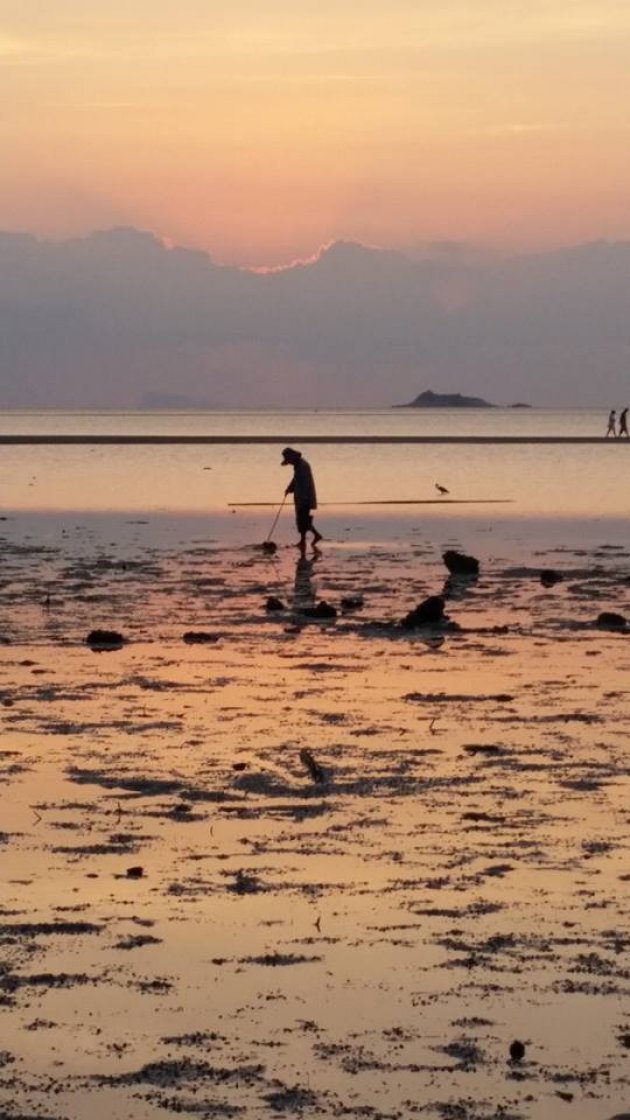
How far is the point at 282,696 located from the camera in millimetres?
17266

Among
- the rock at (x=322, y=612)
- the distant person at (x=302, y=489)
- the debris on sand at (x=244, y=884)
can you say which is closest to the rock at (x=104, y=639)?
the rock at (x=322, y=612)

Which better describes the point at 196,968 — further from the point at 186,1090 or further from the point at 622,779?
the point at 622,779

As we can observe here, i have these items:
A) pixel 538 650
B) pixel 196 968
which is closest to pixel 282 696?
pixel 538 650

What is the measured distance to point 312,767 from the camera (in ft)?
44.3

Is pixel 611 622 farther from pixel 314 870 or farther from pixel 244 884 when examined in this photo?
pixel 244 884

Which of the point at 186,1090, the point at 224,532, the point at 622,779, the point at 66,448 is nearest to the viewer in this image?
the point at 186,1090

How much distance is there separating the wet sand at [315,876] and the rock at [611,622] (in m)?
1.25

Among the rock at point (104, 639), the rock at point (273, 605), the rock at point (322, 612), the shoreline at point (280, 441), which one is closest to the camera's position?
the rock at point (104, 639)

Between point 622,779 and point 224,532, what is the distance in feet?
103

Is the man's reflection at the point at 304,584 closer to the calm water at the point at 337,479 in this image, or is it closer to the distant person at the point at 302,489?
the distant person at the point at 302,489

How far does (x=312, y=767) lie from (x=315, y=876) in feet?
10.3

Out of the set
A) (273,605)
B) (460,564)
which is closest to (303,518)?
(460,564)

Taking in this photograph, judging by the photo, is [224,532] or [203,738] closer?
[203,738]

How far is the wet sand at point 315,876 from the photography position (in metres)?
7.39
